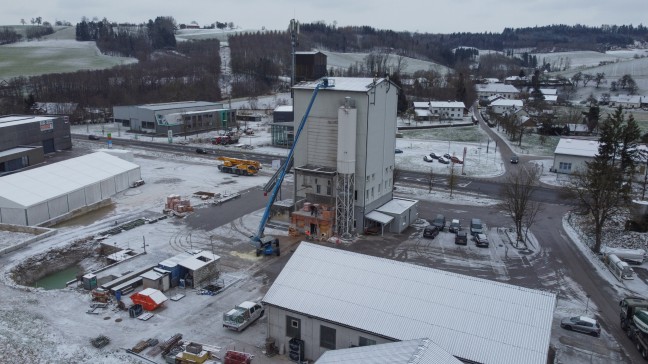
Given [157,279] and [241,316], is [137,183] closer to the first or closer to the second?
[157,279]

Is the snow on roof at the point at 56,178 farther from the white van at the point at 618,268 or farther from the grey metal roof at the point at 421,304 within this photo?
the white van at the point at 618,268

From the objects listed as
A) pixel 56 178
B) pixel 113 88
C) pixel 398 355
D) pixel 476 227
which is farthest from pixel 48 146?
pixel 398 355

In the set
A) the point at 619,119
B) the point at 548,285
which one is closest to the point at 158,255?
the point at 548,285

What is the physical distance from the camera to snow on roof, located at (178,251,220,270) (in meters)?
26.3

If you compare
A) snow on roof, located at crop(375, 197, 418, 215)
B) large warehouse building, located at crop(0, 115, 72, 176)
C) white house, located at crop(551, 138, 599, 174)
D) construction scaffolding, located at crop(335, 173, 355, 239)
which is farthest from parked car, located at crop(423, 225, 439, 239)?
large warehouse building, located at crop(0, 115, 72, 176)

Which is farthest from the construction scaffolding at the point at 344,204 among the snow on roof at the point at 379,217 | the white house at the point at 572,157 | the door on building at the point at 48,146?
the door on building at the point at 48,146

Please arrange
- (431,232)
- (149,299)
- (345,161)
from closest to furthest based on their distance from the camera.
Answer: (149,299)
(345,161)
(431,232)

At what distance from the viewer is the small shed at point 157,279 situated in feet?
82.4

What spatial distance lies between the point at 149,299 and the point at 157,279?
176cm

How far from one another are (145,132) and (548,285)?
66868 millimetres

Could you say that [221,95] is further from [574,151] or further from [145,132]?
[574,151]

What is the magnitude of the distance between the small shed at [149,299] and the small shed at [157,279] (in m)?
1.05

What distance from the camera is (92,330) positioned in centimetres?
2162

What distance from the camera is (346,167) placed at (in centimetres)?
3312
